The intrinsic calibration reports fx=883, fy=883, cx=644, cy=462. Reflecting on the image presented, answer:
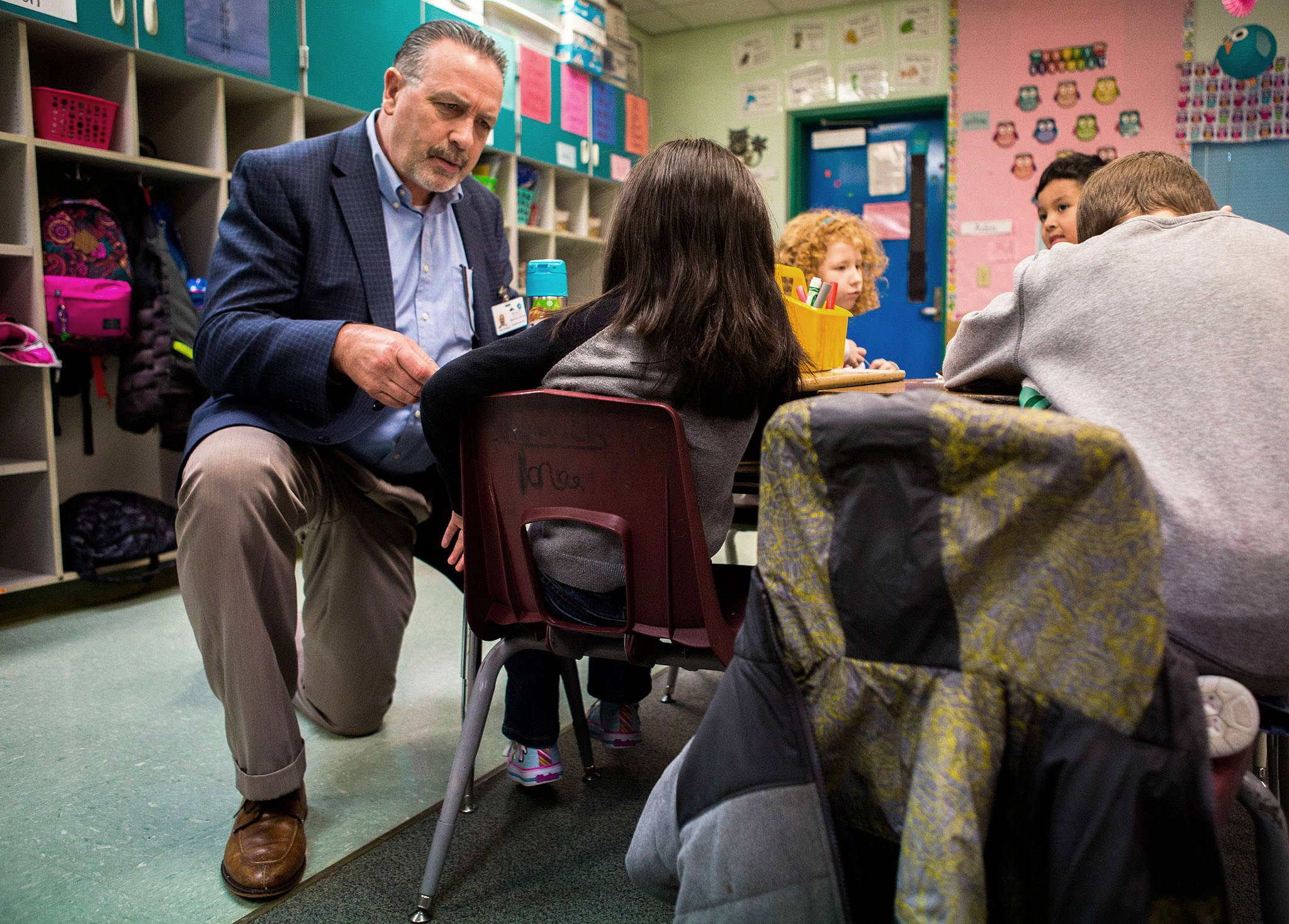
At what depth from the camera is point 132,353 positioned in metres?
2.71

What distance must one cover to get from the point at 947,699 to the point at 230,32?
3032mm

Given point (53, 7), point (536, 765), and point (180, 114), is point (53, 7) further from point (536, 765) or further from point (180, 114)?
point (536, 765)

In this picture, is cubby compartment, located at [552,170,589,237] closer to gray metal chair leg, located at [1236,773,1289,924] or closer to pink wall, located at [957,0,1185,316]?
pink wall, located at [957,0,1185,316]

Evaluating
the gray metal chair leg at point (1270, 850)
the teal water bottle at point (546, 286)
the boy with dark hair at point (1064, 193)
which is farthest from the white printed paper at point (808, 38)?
the gray metal chair leg at point (1270, 850)

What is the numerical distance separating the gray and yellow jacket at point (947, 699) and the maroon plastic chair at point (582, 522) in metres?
0.34

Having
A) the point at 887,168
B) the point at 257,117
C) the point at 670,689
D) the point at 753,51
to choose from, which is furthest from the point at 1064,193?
the point at 753,51

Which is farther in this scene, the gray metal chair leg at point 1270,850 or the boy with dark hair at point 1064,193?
the boy with dark hair at point 1064,193

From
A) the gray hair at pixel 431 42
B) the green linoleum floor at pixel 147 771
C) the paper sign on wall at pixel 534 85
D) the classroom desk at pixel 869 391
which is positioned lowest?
the green linoleum floor at pixel 147 771

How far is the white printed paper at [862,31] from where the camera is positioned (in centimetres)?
488

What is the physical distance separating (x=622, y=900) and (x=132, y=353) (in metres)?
2.36

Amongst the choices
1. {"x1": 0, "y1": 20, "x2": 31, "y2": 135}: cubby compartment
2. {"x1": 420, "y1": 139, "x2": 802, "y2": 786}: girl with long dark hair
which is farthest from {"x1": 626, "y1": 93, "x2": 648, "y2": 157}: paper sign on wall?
{"x1": 420, "y1": 139, "x2": 802, "y2": 786}: girl with long dark hair

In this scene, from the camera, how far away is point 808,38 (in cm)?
505

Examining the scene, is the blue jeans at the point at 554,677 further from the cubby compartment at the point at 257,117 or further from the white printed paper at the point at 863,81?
the white printed paper at the point at 863,81

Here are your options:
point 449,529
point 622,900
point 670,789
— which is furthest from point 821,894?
point 449,529
